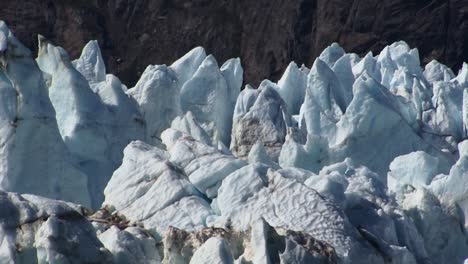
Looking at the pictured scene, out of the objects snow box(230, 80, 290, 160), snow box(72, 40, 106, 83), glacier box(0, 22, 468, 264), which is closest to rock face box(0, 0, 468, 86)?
snow box(72, 40, 106, 83)

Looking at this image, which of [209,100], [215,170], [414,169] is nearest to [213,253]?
[215,170]

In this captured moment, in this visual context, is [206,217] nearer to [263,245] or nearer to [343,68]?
[263,245]

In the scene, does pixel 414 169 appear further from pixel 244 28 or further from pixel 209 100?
pixel 244 28

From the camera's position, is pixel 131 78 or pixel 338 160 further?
pixel 131 78

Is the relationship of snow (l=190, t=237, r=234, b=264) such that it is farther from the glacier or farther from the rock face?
the rock face

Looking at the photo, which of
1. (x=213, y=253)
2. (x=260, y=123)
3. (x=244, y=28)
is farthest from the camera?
(x=244, y=28)

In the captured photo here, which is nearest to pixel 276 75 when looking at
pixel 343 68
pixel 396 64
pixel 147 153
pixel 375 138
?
pixel 396 64

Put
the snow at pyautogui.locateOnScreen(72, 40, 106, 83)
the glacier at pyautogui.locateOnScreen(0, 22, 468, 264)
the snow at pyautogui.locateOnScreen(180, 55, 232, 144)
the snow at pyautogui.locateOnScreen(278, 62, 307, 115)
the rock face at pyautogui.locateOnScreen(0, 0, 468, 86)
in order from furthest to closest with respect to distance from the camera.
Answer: the rock face at pyautogui.locateOnScreen(0, 0, 468, 86), the snow at pyautogui.locateOnScreen(278, 62, 307, 115), the snow at pyautogui.locateOnScreen(72, 40, 106, 83), the snow at pyautogui.locateOnScreen(180, 55, 232, 144), the glacier at pyautogui.locateOnScreen(0, 22, 468, 264)
